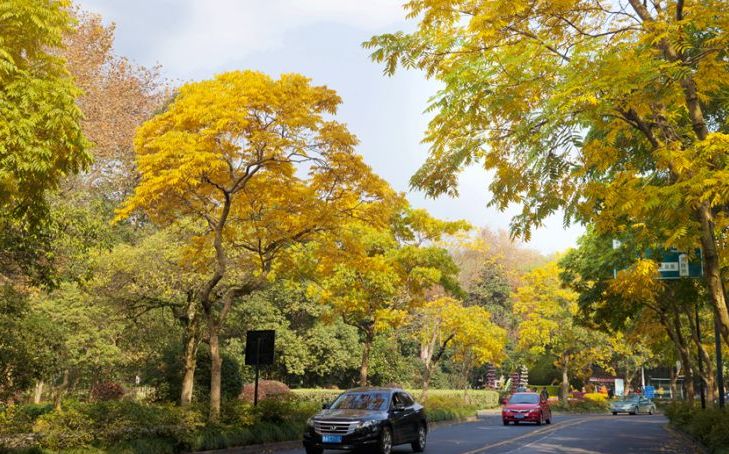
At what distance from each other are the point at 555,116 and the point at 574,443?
13247 mm

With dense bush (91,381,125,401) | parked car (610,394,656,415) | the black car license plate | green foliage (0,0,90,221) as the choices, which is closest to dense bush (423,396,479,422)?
dense bush (91,381,125,401)

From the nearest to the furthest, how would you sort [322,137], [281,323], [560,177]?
[560,177], [322,137], [281,323]

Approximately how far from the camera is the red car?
2948cm

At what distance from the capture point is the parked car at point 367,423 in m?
13.9

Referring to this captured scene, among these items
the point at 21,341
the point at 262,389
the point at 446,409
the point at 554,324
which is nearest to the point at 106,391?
the point at 262,389

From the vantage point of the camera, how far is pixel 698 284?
22281 mm

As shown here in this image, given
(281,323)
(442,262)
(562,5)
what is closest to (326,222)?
(562,5)

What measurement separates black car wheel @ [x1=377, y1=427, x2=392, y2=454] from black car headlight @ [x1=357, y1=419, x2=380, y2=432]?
0.82 feet

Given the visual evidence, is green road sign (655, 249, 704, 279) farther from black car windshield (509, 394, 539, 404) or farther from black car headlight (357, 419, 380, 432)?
black car windshield (509, 394, 539, 404)

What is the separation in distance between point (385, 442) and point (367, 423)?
0.71 metres

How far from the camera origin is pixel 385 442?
1438cm

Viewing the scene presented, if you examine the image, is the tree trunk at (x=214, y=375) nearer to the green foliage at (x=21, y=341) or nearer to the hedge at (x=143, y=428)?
the hedge at (x=143, y=428)

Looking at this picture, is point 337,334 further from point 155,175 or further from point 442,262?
point 155,175

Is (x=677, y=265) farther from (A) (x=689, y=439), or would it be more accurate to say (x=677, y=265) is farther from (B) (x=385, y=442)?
(B) (x=385, y=442)
